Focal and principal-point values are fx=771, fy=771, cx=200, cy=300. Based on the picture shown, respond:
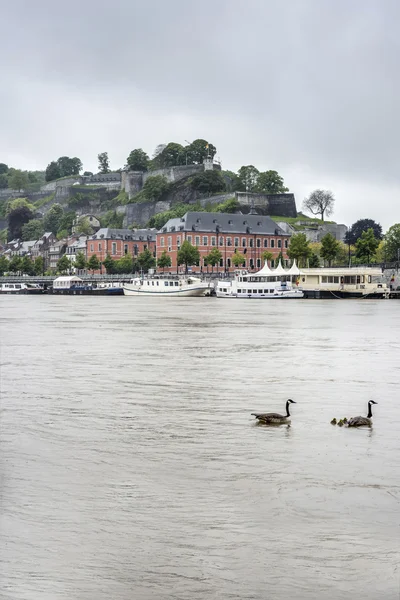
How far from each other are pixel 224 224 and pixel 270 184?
38256 millimetres

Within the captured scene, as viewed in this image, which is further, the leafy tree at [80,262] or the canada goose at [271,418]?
the leafy tree at [80,262]

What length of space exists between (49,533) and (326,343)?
27.6 metres

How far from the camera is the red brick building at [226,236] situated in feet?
453

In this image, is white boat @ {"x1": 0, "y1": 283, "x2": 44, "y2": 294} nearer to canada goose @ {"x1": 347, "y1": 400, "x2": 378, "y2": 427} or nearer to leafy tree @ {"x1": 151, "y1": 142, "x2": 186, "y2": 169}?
leafy tree @ {"x1": 151, "y1": 142, "x2": 186, "y2": 169}

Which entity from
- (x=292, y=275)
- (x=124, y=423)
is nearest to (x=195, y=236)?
(x=292, y=275)

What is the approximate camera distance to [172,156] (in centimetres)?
18900

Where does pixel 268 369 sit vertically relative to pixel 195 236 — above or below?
below

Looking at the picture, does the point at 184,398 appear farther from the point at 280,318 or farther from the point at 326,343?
the point at 280,318

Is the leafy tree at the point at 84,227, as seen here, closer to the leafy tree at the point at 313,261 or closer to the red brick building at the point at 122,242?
the red brick building at the point at 122,242

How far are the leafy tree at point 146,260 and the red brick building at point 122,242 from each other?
10122 mm

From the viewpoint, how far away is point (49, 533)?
10000mm

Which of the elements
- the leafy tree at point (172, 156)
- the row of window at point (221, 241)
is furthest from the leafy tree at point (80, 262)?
the leafy tree at point (172, 156)

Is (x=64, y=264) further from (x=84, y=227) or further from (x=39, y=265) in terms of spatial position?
(x=84, y=227)

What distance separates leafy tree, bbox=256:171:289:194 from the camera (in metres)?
176
